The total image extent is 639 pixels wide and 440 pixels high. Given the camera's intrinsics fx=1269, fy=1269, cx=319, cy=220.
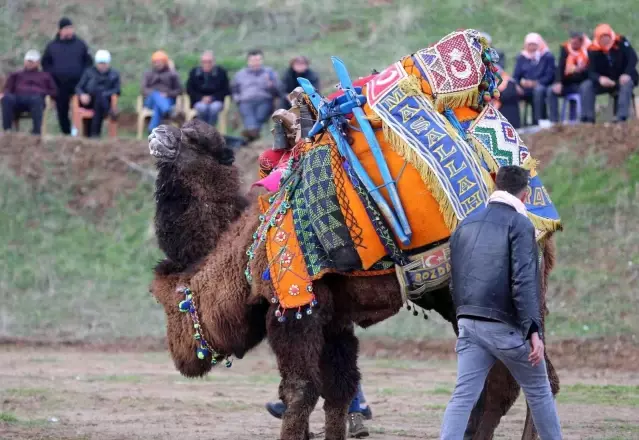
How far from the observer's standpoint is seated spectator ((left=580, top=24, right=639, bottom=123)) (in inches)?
676

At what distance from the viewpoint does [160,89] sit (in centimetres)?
1925

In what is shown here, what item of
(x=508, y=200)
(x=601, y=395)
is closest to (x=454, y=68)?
(x=508, y=200)

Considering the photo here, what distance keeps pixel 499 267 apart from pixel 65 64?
14.4m

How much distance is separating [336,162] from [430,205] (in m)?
0.62

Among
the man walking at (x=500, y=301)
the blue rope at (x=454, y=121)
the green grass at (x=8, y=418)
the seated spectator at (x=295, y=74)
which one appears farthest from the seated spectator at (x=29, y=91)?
the man walking at (x=500, y=301)

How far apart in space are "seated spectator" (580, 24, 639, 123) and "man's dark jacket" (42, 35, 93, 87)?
775 centimetres

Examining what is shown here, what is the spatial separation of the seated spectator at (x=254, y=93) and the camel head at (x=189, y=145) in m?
10.6

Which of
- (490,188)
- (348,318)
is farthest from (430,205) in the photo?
(348,318)

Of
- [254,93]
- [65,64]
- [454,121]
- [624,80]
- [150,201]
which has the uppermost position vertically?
[65,64]

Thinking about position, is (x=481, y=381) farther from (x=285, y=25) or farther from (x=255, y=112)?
(x=285, y=25)

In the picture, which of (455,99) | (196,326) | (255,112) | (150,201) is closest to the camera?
(455,99)

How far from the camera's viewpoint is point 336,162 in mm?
7355

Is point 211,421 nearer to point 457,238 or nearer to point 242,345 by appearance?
point 242,345

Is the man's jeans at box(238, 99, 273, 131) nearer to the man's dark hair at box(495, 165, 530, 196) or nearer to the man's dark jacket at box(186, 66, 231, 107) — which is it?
the man's dark jacket at box(186, 66, 231, 107)
